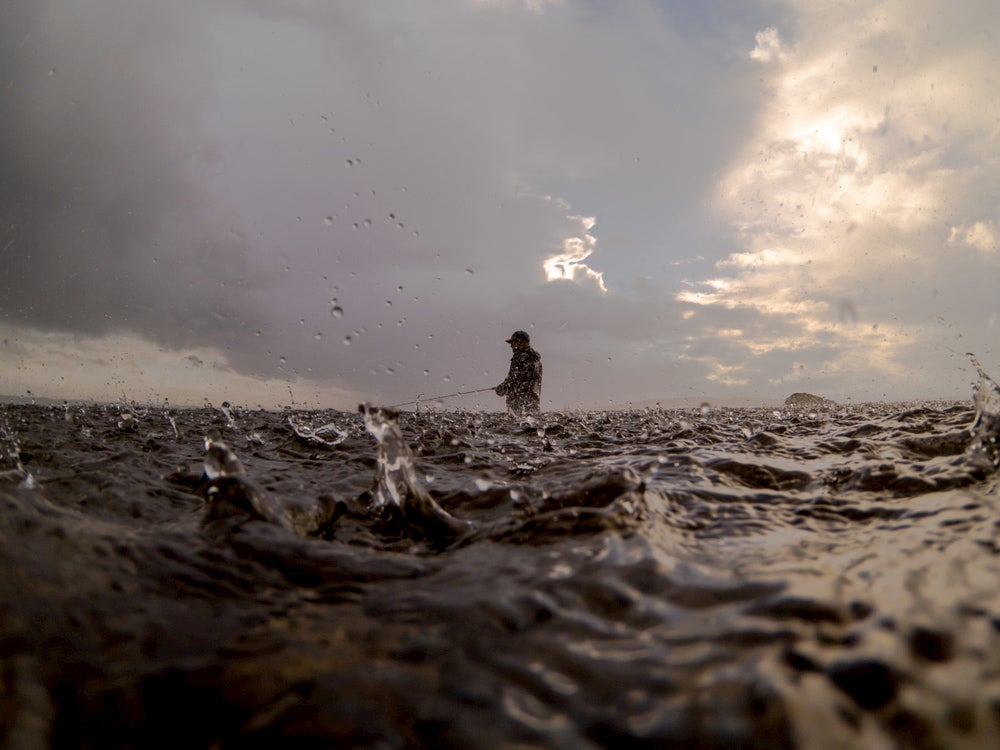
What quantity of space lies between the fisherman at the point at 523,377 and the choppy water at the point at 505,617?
10.7 meters

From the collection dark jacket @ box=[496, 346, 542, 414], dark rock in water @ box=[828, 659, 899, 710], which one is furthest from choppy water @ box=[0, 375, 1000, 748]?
dark jacket @ box=[496, 346, 542, 414]

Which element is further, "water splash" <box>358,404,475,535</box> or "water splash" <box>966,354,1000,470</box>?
"water splash" <box>966,354,1000,470</box>

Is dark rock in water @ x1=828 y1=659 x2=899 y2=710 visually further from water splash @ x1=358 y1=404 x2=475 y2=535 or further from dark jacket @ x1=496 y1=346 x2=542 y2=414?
dark jacket @ x1=496 y1=346 x2=542 y2=414

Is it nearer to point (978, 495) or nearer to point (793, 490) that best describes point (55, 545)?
point (793, 490)

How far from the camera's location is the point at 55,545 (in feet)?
7.23

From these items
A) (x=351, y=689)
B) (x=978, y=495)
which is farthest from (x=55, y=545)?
(x=978, y=495)

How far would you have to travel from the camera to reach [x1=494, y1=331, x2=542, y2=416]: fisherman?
570 inches

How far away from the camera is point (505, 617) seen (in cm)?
185

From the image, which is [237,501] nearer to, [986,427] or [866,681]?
[866,681]

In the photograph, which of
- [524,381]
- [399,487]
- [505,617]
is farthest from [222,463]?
[524,381]

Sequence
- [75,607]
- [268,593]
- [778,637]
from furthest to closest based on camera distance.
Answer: [268,593], [75,607], [778,637]

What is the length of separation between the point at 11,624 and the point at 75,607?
17cm

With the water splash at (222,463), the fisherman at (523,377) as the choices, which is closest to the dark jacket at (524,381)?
the fisherman at (523,377)

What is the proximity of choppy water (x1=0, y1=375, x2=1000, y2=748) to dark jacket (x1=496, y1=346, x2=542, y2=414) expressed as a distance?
10656 millimetres
